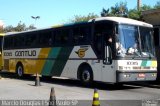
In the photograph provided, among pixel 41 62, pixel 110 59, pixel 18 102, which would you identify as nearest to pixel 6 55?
pixel 41 62

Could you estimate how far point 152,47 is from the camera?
59.0 feet

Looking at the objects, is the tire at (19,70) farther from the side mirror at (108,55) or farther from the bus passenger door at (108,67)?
the side mirror at (108,55)

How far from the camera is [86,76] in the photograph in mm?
18516

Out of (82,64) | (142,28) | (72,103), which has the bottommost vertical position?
(72,103)

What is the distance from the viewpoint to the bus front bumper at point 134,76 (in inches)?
646

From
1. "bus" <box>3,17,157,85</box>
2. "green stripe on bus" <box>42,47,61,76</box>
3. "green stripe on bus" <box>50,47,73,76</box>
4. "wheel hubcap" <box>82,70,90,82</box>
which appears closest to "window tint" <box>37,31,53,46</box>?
"bus" <box>3,17,157,85</box>

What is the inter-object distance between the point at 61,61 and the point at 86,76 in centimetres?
252

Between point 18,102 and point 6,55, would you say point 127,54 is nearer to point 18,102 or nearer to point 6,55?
point 18,102

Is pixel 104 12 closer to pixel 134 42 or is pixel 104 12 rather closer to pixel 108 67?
pixel 134 42

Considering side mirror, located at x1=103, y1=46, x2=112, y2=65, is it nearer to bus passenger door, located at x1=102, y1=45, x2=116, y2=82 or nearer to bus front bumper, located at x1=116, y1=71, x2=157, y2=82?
bus passenger door, located at x1=102, y1=45, x2=116, y2=82

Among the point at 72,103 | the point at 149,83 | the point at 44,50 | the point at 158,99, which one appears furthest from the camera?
the point at 44,50

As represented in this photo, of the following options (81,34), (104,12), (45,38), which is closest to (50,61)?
(45,38)

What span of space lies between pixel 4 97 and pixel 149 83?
8740 millimetres

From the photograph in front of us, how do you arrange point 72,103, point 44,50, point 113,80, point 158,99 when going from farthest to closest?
point 44,50
point 113,80
point 158,99
point 72,103
